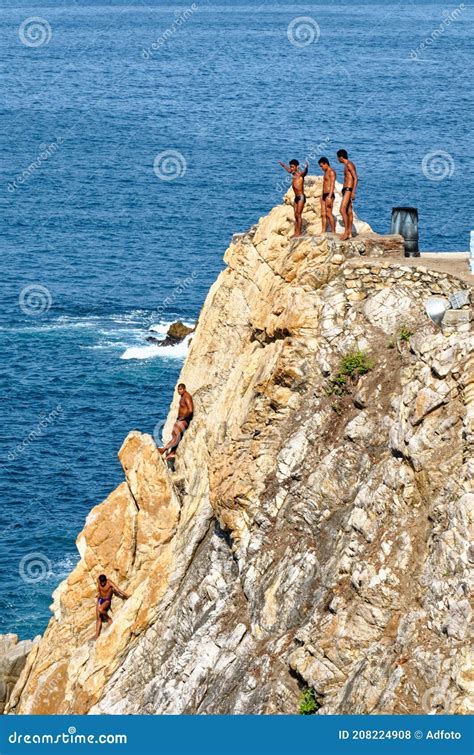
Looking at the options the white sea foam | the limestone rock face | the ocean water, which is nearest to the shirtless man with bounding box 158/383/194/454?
the limestone rock face

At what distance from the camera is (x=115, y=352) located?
324ft

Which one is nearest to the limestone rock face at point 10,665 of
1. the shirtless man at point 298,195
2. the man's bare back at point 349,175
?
the shirtless man at point 298,195

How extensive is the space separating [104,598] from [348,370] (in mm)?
9752

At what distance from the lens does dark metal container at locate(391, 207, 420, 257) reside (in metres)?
40.6

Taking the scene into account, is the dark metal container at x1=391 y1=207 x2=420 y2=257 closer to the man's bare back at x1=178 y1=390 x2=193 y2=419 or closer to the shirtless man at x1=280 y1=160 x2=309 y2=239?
the shirtless man at x1=280 y1=160 x2=309 y2=239

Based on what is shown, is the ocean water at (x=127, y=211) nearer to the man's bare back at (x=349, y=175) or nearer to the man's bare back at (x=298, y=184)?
the man's bare back at (x=298, y=184)

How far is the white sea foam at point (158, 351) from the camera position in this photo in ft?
318

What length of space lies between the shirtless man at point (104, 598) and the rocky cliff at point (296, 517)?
16.9 inches

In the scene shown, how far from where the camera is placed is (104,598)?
41.6 meters

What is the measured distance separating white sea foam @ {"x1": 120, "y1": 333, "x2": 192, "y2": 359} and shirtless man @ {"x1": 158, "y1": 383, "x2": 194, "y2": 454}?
173 feet

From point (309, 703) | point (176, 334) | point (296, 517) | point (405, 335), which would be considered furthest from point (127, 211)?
point (309, 703)

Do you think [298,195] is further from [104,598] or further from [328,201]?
[104,598]

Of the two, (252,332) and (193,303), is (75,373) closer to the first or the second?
(193,303)

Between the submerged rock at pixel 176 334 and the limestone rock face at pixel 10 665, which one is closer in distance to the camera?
the limestone rock face at pixel 10 665
